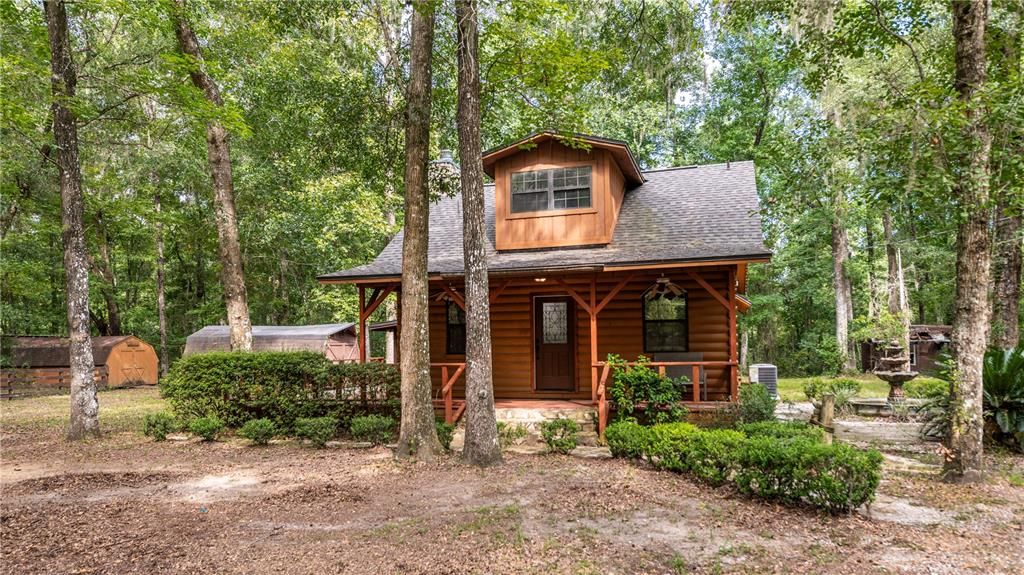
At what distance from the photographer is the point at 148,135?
19.2 metres

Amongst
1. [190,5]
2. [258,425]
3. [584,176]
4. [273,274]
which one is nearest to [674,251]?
[584,176]

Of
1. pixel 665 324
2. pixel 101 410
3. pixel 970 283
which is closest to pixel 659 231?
pixel 665 324

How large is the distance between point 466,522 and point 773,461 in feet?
10.5

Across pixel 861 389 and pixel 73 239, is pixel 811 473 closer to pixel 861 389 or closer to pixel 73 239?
pixel 73 239

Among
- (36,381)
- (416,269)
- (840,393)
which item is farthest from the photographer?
(36,381)

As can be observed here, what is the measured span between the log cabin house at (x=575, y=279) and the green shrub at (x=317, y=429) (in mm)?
1953

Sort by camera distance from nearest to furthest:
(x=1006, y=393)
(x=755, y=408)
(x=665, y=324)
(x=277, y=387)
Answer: (x=1006, y=393) → (x=755, y=408) → (x=277, y=387) → (x=665, y=324)

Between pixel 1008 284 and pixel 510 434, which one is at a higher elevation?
pixel 1008 284

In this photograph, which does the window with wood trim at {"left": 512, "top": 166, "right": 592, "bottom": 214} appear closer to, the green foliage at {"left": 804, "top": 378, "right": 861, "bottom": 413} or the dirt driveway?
the dirt driveway

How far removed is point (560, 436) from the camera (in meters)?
8.12

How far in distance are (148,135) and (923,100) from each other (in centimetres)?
2247

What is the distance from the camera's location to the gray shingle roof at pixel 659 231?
363 inches

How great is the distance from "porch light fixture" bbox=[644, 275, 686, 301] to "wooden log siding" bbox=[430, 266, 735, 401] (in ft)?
0.40

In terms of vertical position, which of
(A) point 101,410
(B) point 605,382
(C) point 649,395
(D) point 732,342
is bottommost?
(A) point 101,410
